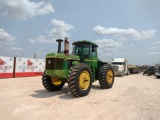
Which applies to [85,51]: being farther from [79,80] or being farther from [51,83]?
[51,83]

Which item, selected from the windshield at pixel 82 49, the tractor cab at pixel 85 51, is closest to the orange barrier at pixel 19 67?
the tractor cab at pixel 85 51

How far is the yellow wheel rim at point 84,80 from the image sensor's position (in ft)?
34.1

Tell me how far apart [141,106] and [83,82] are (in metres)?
3.41

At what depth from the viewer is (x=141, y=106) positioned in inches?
321

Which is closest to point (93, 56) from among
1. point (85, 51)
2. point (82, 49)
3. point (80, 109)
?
point (85, 51)

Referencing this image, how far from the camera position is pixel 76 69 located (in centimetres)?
1003

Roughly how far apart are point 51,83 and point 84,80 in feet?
7.51

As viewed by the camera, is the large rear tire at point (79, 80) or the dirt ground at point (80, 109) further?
the large rear tire at point (79, 80)

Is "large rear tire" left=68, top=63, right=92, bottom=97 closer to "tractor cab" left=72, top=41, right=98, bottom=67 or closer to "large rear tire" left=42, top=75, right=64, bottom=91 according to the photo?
"tractor cab" left=72, top=41, right=98, bottom=67

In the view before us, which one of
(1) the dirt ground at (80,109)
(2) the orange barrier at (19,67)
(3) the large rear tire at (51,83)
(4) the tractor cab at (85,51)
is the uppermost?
(4) the tractor cab at (85,51)

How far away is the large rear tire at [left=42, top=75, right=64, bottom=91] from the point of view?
38.1ft

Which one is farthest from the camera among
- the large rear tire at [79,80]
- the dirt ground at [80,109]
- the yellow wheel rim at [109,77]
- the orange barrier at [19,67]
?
the orange barrier at [19,67]

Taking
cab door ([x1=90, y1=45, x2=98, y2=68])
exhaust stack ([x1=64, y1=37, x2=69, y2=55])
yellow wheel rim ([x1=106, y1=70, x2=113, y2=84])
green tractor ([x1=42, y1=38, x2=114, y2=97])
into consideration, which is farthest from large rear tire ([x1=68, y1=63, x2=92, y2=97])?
yellow wheel rim ([x1=106, y1=70, x2=113, y2=84])

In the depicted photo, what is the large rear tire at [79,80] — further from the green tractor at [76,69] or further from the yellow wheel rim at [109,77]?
the yellow wheel rim at [109,77]
